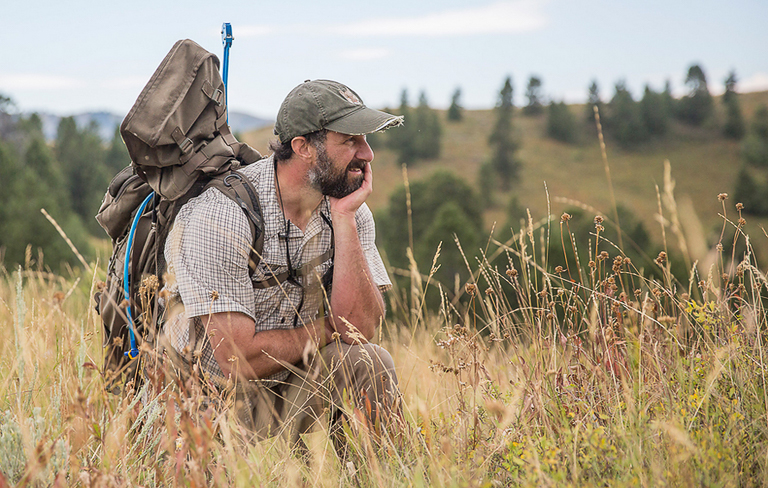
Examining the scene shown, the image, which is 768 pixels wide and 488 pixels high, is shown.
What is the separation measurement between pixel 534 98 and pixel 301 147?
10032 cm

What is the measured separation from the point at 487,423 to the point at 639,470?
75 centimetres

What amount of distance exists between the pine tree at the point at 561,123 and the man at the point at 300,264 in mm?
91449

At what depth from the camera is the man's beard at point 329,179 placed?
307cm

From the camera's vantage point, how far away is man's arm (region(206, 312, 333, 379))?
256 cm

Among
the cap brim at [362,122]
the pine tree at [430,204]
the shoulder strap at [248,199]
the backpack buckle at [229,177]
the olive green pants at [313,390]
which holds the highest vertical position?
the cap brim at [362,122]

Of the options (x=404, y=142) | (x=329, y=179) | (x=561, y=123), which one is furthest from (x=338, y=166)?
(x=561, y=123)

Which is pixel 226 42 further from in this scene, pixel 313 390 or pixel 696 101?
pixel 696 101

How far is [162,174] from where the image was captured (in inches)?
111

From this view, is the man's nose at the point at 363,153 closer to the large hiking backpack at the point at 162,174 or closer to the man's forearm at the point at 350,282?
the man's forearm at the point at 350,282

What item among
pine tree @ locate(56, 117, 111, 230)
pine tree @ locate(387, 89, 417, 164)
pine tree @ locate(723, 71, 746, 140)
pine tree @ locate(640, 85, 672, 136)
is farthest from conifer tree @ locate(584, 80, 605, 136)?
pine tree @ locate(56, 117, 111, 230)

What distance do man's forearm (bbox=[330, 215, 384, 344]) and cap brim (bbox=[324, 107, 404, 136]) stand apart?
0.46 metres

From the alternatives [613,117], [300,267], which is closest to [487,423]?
[300,267]

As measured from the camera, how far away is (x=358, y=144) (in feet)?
10.4

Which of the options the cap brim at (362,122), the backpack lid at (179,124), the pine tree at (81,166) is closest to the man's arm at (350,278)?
the cap brim at (362,122)
